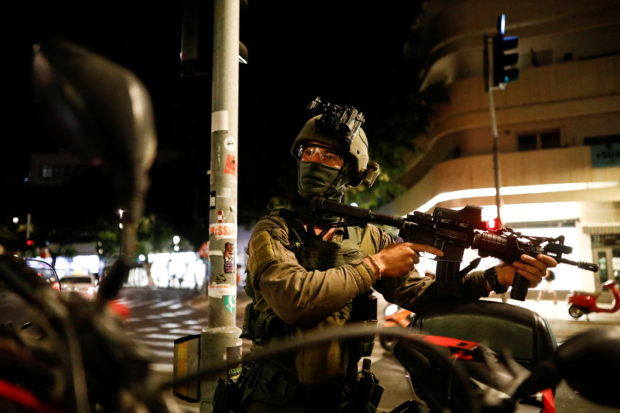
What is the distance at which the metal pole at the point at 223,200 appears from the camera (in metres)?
3.67

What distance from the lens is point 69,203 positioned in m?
25.2

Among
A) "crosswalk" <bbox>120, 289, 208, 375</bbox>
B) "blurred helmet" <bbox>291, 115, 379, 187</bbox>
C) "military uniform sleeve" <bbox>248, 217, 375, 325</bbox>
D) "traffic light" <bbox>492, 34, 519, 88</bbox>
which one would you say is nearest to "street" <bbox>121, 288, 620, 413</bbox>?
"crosswalk" <bbox>120, 289, 208, 375</bbox>

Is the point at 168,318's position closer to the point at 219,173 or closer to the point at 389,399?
the point at 389,399

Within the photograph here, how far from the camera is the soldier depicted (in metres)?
1.78

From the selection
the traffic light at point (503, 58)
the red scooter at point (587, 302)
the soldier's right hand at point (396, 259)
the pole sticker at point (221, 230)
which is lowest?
the red scooter at point (587, 302)

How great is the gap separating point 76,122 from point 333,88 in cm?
1194

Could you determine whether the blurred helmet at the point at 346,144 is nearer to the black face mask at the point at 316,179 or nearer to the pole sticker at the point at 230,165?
the black face mask at the point at 316,179

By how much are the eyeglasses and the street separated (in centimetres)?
119

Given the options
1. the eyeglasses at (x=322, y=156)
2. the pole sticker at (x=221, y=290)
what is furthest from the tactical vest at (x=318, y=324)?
the pole sticker at (x=221, y=290)

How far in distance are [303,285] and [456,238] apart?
82 cm

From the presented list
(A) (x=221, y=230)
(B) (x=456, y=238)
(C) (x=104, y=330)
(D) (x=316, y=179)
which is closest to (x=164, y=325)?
(A) (x=221, y=230)

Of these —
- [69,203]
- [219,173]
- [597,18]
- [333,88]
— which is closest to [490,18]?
[597,18]

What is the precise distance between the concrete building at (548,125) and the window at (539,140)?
0.03 meters

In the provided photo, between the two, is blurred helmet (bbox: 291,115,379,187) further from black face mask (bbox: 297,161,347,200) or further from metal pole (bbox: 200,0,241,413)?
metal pole (bbox: 200,0,241,413)
